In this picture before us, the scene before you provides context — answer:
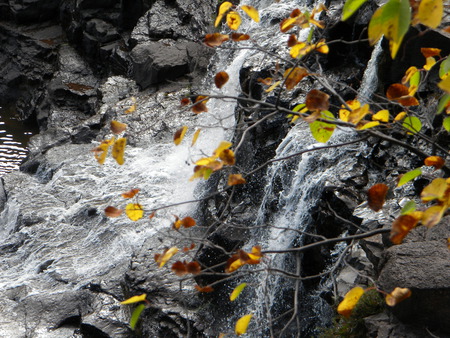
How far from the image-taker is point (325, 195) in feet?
20.1

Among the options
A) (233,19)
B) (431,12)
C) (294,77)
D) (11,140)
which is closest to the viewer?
(431,12)

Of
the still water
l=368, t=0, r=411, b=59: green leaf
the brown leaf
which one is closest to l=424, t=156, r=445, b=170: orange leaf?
the brown leaf

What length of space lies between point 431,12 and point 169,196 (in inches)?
301

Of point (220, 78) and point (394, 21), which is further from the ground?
point (394, 21)

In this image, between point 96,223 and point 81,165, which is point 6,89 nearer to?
point 81,165

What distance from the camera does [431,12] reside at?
1907 millimetres

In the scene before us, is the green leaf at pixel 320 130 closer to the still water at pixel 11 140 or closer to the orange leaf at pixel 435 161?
the orange leaf at pixel 435 161

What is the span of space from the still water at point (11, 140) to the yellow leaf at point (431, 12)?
11.3 metres

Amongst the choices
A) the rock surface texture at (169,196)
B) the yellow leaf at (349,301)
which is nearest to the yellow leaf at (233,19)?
the rock surface texture at (169,196)

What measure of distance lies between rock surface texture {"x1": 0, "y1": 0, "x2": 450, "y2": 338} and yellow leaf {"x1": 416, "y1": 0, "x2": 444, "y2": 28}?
1454mm

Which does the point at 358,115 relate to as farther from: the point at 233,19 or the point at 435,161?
the point at 233,19

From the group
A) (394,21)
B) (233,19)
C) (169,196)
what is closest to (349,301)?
(394,21)

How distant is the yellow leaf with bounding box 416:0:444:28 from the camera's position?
1.89 metres

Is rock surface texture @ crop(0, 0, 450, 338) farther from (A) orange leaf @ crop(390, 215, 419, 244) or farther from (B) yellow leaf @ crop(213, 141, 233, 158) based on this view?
(A) orange leaf @ crop(390, 215, 419, 244)
